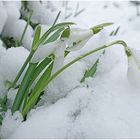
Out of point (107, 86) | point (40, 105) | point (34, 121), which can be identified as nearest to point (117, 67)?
point (107, 86)

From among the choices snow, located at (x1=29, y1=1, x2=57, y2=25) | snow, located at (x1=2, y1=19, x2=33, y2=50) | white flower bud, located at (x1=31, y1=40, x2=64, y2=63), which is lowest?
snow, located at (x1=29, y1=1, x2=57, y2=25)

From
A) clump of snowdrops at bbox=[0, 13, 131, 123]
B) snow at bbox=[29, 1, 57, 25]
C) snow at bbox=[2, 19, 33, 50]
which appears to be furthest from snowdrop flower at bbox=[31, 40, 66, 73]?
snow at bbox=[29, 1, 57, 25]

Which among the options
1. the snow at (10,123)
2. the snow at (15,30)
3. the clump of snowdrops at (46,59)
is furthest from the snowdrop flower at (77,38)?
the snow at (15,30)

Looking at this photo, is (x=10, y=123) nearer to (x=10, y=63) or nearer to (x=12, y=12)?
(x=10, y=63)

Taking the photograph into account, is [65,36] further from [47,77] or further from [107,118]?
[107,118]

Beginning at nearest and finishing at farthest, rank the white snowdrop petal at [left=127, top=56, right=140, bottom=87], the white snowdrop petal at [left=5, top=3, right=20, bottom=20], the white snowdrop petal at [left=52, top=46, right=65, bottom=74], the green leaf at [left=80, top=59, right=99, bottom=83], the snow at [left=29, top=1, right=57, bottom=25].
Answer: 1. the white snowdrop petal at [left=52, top=46, right=65, bottom=74]
2. the white snowdrop petal at [left=127, top=56, right=140, bottom=87]
3. the green leaf at [left=80, top=59, right=99, bottom=83]
4. the white snowdrop petal at [left=5, top=3, right=20, bottom=20]
5. the snow at [left=29, top=1, right=57, bottom=25]

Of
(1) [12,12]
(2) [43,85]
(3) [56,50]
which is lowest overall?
(1) [12,12]

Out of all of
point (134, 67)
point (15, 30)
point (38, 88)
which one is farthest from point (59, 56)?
point (15, 30)

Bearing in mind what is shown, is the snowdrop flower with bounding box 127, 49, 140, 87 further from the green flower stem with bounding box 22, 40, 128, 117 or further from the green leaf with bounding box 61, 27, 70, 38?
the green leaf with bounding box 61, 27, 70, 38
